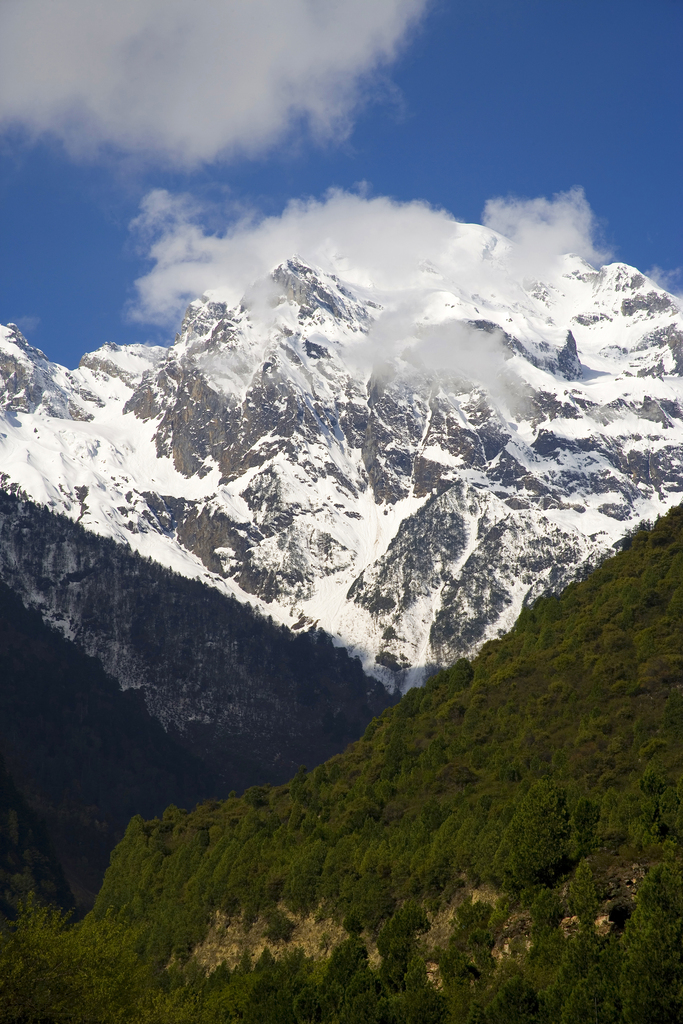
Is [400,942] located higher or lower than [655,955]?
lower

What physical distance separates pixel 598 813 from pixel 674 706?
1925 centimetres

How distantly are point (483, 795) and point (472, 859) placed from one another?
35.8 feet

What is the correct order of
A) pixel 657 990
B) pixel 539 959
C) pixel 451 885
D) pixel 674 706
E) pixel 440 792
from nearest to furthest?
pixel 657 990 → pixel 539 959 → pixel 451 885 → pixel 674 706 → pixel 440 792

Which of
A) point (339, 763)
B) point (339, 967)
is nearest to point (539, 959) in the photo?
point (339, 967)

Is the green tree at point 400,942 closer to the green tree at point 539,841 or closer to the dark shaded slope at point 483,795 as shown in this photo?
the dark shaded slope at point 483,795

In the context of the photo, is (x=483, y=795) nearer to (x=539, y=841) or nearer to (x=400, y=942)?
(x=539, y=841)

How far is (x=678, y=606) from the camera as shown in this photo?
333 ft

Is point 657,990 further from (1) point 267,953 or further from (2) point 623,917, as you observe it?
(1) point 267,953

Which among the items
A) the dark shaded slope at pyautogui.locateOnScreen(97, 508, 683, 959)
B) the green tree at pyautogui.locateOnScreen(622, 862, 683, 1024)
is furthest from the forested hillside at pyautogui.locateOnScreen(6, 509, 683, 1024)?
the dark shaded slope at pyautogui.locateOnScreen(97, 508, 683, 959)

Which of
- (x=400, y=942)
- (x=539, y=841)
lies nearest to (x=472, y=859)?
(x=539, y=841)

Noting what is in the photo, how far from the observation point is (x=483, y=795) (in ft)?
281

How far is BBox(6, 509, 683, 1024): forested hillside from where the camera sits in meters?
55.6

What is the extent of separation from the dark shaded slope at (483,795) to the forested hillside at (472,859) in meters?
0.25

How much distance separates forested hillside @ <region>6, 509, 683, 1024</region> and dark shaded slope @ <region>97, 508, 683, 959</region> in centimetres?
25
